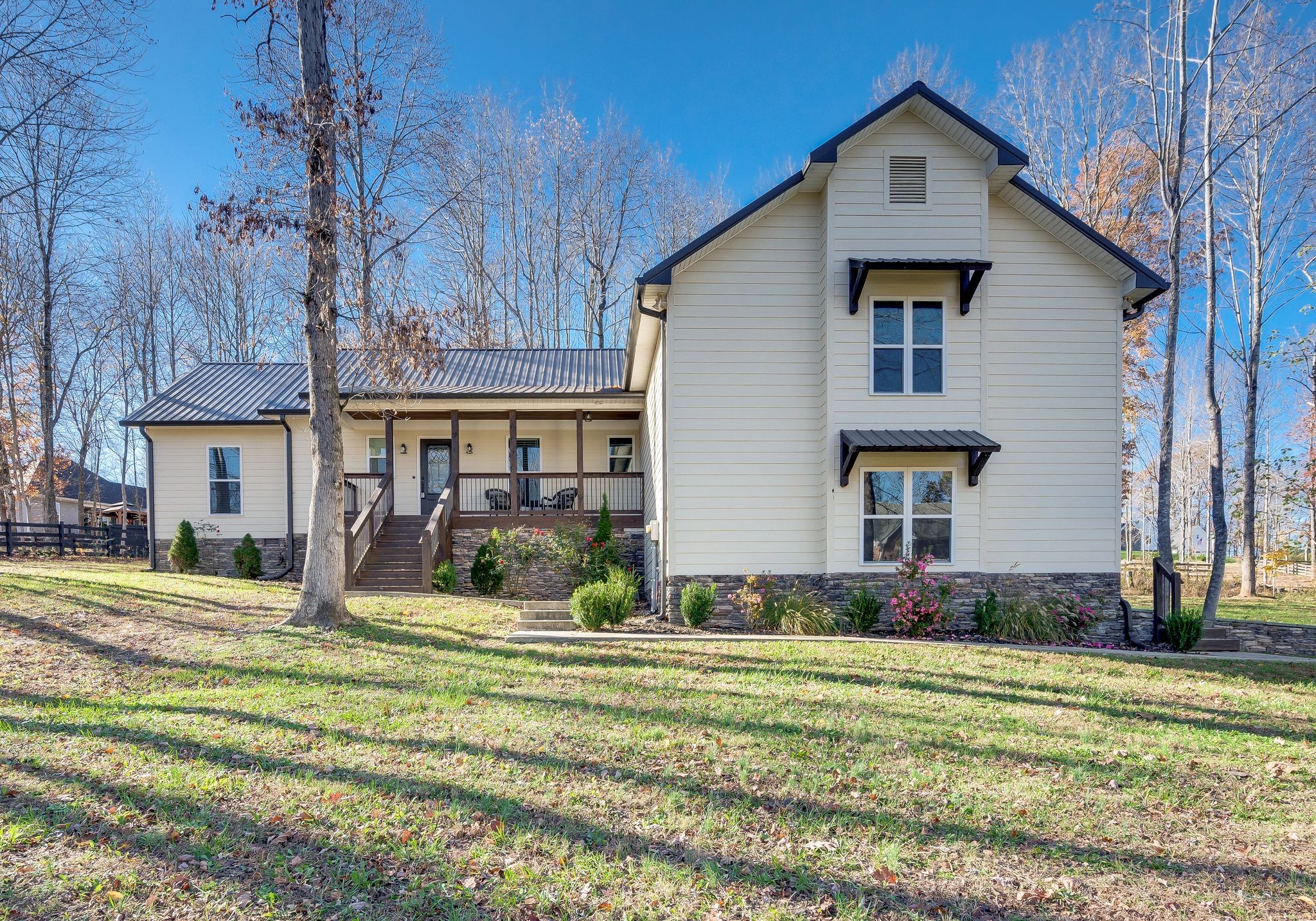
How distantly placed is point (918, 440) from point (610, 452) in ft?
28.8

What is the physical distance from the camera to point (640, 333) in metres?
11.6

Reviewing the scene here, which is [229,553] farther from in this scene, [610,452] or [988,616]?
[988,616]

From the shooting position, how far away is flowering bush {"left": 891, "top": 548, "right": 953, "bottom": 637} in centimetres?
972

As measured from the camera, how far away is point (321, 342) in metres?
8.95

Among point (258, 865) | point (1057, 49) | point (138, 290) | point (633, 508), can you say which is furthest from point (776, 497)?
point (138, 290)

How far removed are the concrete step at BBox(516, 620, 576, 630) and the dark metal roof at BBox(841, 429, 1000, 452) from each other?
507 cm

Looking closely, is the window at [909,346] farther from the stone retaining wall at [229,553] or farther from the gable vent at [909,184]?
the stone retaining wall at [229,553]

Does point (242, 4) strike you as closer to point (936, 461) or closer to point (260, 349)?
point (936, 461)

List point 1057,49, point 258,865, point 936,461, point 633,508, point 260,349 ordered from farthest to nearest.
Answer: point 260,349, point 1057,49, point 633,508, point 936,461, point 258,865

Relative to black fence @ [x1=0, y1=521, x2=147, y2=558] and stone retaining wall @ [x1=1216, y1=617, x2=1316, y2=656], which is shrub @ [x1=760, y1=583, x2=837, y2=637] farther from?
black fence @ [x1=0, y1=521, x2=147, y2=558]

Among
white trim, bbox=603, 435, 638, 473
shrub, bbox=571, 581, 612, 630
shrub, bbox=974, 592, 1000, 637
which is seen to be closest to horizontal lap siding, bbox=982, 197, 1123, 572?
shrub, bbox=974, 592, 1000, 637

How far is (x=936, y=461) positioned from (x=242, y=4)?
1227cm

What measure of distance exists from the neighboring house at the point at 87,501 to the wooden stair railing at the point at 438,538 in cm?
2139

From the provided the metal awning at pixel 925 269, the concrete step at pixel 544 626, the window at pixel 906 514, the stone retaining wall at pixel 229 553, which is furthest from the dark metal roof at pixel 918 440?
the stone retaining wall at pixel 229 553
